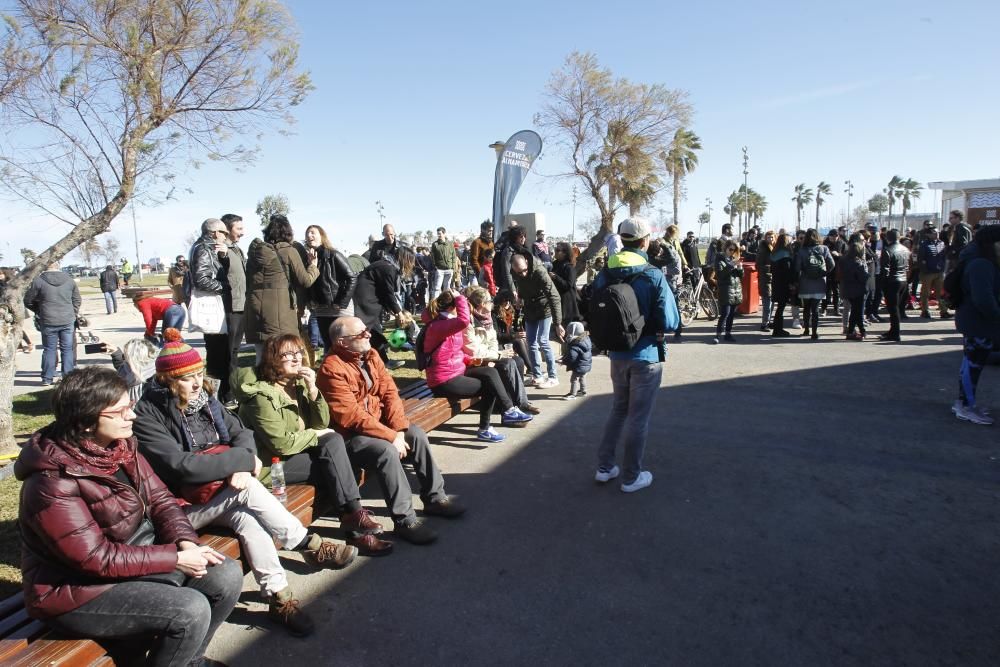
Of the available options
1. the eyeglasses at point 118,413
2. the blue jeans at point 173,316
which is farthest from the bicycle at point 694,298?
the eyeglasses at point 118,413

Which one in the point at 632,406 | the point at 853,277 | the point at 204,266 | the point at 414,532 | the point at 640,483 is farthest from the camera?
the point at 853,277

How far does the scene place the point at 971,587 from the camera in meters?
3.09

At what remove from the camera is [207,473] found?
3064 millimetres

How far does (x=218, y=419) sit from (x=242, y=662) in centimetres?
124

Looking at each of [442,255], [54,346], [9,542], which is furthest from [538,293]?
[54,346]

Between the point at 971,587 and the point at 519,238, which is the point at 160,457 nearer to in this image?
the point at 971,587

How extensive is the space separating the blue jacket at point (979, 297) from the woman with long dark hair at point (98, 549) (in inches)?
243

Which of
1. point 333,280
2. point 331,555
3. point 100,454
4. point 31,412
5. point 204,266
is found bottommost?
point 331,555

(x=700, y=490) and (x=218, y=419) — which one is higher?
(x=218, y=419)

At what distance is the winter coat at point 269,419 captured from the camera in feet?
11.9

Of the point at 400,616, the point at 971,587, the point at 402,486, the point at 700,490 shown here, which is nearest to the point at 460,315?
the point at 402,486

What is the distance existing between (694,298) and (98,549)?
456 inches

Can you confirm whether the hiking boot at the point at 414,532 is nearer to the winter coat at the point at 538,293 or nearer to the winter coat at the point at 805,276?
the winter coat at the point at 538,293

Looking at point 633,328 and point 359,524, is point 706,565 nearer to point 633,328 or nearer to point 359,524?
point 633,328
